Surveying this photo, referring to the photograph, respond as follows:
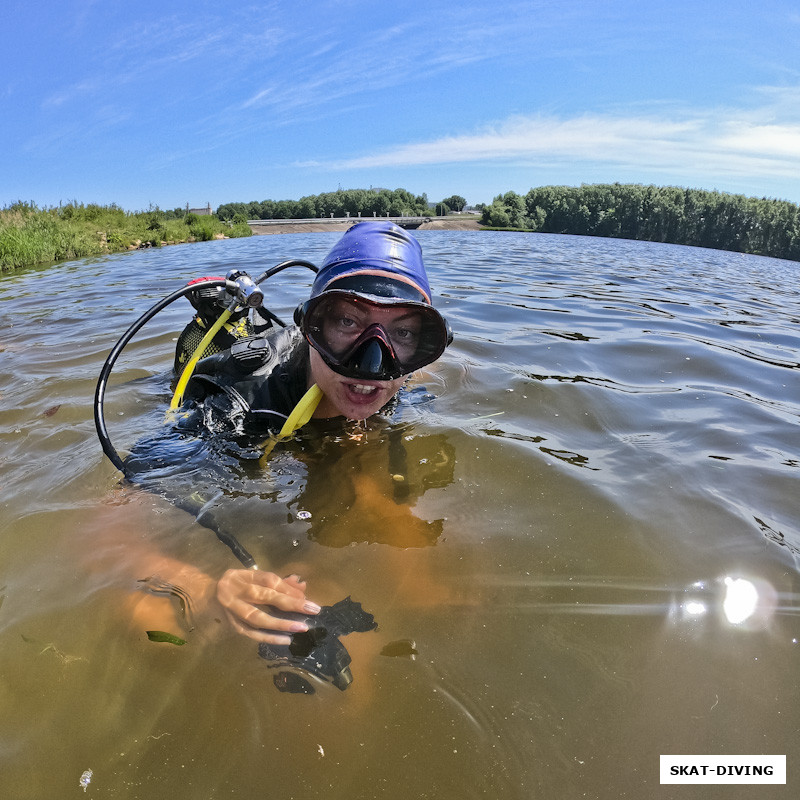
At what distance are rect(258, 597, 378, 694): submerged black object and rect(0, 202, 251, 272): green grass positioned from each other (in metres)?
19.2

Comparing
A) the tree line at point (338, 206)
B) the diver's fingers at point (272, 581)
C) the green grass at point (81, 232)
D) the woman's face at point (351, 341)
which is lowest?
the diver's fingers at point (272, 581)

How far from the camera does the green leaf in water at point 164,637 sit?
1537mm

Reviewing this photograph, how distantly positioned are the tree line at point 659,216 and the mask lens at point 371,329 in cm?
6449

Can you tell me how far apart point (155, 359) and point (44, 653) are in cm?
395

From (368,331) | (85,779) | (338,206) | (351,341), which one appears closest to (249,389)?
(351,341)

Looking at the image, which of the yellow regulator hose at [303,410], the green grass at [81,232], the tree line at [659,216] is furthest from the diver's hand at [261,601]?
the tree line at [659,216]

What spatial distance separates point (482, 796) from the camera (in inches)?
44.5

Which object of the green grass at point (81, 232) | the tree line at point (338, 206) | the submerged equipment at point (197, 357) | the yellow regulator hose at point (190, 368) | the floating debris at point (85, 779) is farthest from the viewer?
the tree line at point (338, 206)

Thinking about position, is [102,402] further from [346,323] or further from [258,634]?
[258,634]

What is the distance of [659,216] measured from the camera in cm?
6925

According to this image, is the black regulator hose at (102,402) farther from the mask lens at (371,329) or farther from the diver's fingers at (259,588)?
the mask lens at (371,329)

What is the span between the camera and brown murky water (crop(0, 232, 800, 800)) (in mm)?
1216

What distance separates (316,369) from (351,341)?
0.94ft

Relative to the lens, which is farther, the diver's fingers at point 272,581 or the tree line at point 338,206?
the tree line at point 338,206
